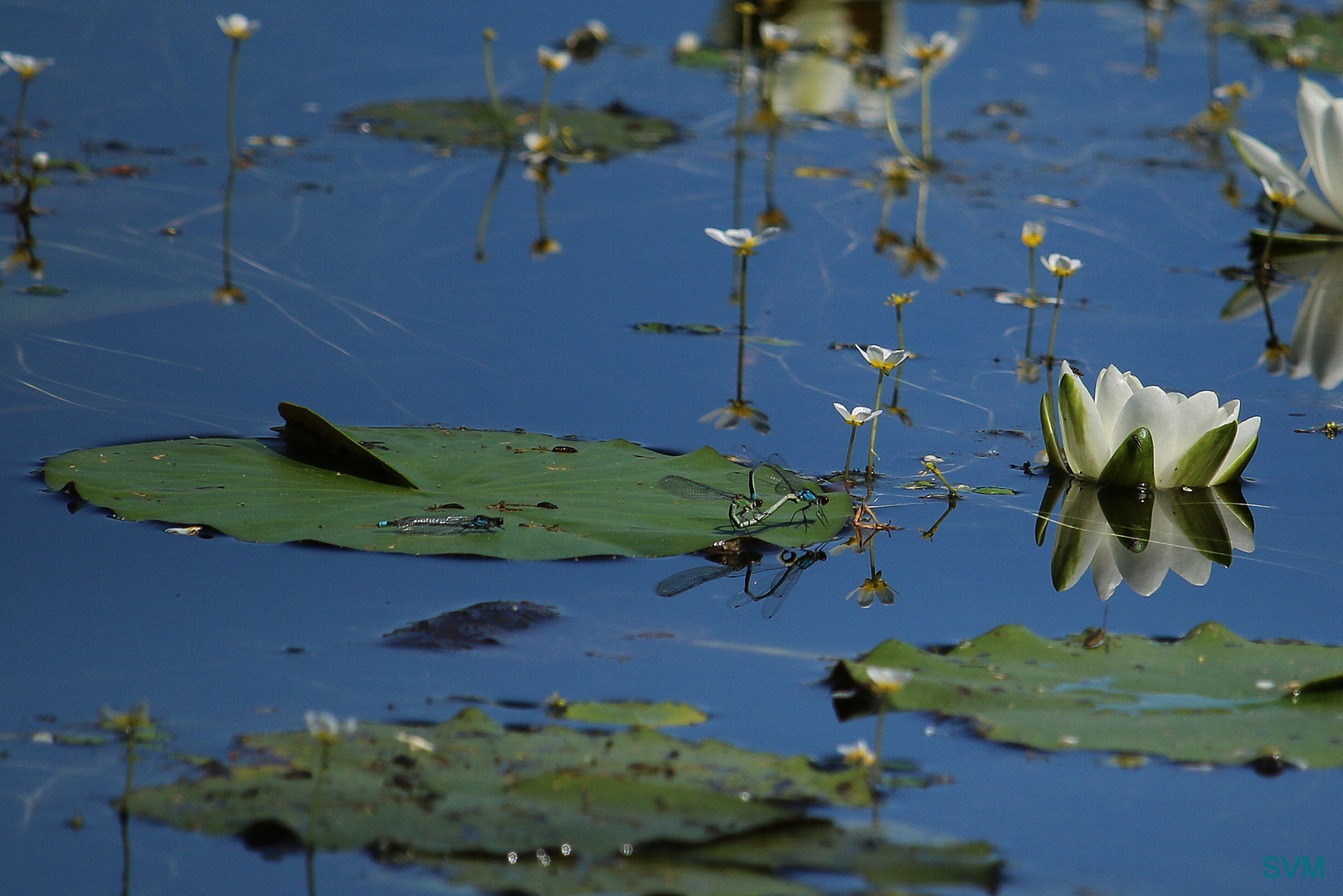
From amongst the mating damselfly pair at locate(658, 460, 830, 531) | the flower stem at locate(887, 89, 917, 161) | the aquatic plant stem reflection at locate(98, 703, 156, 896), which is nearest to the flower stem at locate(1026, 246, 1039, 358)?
the mating damselfly pair at locate(658, 460, 830, 531)

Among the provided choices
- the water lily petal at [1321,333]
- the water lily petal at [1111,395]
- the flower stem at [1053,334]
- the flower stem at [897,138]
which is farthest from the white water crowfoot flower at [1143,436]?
the flower stem at [897,138]

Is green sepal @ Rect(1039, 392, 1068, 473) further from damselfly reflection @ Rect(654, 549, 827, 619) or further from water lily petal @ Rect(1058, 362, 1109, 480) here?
damselfly reflection @ Rect(654, 549, 827, 619)

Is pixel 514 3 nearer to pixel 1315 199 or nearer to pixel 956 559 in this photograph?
pixel 1315 199

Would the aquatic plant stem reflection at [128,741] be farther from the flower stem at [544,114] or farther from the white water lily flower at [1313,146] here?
the flower stem at [544,114]

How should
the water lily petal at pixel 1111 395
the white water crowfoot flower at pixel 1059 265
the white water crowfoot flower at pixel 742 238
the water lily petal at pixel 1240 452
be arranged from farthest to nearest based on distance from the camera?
the white water crowfoot flower at pixel 1059 265
the white water crowfoot flower at pixel 742 238
the water lily petal at pixel 1240 452
the water lily petal at pixel 1111 395

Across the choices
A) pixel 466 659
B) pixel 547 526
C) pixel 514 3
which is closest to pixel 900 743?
pixel 466 659

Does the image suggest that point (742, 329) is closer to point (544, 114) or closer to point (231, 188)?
point (231, 188)

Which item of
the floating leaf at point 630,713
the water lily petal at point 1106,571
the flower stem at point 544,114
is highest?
the flower stem at point 544,114
